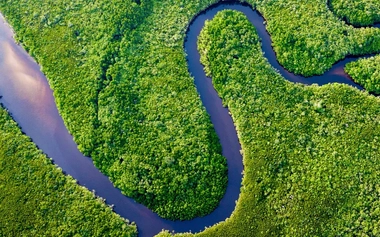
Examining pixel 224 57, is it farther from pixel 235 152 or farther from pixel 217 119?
pixel 235 152

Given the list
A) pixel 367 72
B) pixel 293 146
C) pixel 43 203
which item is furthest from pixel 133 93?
pixel 367 72

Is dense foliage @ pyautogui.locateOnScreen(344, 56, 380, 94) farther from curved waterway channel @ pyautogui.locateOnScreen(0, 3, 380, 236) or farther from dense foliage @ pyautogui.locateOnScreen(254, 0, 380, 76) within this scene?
dense foliage @ pyautogui.locateOnScreen(254, 0, 380, 76)

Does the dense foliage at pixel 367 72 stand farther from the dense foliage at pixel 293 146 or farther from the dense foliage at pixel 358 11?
the dense foliage at pixel 358 11

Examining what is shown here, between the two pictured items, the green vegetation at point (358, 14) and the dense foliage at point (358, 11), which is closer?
the green vegetation at point (358, 14)

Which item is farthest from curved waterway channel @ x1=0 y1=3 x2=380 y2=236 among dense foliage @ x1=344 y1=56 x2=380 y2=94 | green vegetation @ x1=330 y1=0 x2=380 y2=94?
green vegetation @ x1=330 y1=0 x2=380 y2=94

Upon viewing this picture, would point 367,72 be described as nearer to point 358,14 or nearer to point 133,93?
point 358,14

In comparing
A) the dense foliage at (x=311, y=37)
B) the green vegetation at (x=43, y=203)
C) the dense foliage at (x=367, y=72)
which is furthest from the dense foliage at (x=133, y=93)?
the dense foliage at (x=367, y=72)
